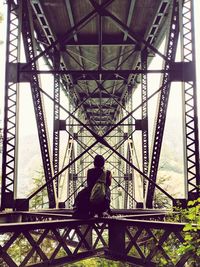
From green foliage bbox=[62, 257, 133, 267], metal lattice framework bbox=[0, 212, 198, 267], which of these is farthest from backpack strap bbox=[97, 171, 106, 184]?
green foliage bbox=[62, 257, 133, 267]

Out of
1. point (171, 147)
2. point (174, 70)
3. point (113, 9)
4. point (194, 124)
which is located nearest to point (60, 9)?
point (113, 9)

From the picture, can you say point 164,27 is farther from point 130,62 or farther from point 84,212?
point 84,212

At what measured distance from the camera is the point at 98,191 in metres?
5.30

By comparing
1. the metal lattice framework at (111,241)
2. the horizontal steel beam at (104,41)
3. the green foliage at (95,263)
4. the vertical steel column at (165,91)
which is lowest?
the green foliage at (95,263)

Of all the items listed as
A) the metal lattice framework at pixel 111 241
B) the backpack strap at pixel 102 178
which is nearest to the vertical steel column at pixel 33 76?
the backpack strap at pixel 102 178

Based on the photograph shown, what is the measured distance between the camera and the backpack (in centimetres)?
529

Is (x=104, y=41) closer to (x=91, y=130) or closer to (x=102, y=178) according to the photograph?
(x=91, y=130)

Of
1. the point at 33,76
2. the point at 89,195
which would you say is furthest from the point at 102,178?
the point at 33,76

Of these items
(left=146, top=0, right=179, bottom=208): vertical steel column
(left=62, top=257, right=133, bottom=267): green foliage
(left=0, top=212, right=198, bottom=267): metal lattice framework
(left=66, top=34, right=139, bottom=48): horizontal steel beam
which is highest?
(left=66, top=34, right=139, bottom=48): horizontal steel beam

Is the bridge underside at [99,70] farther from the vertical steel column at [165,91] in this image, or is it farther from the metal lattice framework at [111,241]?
the metal lattice framework at [111,241]

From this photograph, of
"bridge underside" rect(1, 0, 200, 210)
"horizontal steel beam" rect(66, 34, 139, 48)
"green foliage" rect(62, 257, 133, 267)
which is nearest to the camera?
"bridge underside" rect(1, 0, 200, 210)

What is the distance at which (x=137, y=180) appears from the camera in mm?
11328

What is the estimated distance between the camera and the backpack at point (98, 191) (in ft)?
17.4

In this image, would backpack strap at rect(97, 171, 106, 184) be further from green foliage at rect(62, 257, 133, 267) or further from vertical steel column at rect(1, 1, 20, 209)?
green foliage at rect(62, 257, 133, 267)
